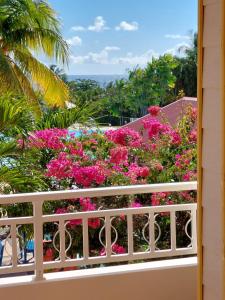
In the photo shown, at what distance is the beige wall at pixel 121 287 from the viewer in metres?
2.68

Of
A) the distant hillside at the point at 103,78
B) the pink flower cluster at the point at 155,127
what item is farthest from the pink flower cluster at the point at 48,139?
the distant hillside at the point at 103,78

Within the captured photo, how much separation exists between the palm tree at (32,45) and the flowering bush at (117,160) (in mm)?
3592

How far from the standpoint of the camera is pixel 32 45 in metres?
8.77

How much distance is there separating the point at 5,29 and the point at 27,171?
5362 mm

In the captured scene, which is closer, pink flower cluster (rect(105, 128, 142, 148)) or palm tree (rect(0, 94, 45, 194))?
palm tree (rect(0, 94, 45, 194))

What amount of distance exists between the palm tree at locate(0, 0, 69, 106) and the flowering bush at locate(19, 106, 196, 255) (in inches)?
141

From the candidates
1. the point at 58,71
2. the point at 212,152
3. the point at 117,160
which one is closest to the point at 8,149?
the point at 117,160

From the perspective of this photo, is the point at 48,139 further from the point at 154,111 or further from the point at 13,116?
the point at 154,111

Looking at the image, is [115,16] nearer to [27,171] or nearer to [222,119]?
[27,171]

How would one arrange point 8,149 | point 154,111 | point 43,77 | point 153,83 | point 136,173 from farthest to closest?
point 43,77 < point 153,83 < point 154,111 < point 136,173 < point 8,149

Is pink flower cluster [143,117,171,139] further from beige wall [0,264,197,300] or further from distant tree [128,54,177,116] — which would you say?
distant tree [128,54,177,116]

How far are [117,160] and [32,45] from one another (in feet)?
16.6

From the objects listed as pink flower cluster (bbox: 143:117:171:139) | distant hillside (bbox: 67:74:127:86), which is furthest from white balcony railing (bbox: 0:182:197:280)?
distant hillside (bbox: 67:74:127:86)

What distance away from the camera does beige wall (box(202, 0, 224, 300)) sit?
1.73m
